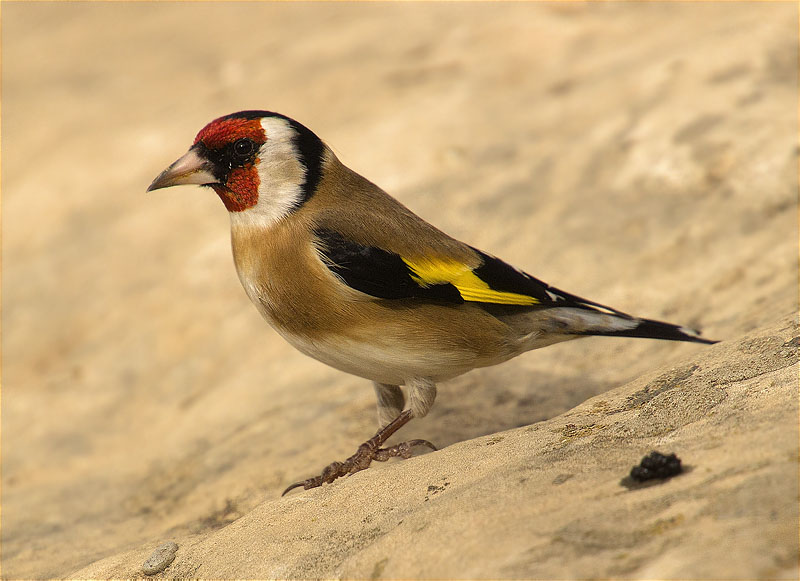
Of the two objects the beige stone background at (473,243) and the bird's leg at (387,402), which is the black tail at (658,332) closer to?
the beige stone background at (473,243)

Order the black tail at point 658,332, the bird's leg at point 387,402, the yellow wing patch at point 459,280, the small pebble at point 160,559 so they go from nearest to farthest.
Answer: the small pebble at point 160,559 < the yellow wing patch at point 459,280 < the black tail at point 658,332 < the bird's leg at point 387,402

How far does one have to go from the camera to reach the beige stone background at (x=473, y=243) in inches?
102

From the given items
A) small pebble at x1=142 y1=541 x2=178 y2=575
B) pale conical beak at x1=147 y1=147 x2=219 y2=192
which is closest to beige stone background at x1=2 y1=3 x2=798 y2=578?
small pebble at x1=142 y1=541 x2=178 y2=575

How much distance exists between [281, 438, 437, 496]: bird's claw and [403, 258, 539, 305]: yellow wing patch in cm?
81

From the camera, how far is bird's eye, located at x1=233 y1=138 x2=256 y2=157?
13.5ft

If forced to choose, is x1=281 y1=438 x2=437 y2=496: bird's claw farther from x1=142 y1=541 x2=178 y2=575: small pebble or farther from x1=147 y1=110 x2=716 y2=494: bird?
x1=142 y1=541 x2=178 y2=575: small pebble

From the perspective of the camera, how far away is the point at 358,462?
13.5 feet

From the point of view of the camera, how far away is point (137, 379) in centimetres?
659

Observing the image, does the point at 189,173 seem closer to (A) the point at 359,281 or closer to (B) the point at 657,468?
(A) the point at 359,281

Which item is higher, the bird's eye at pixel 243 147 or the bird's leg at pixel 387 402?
the bird's eye at pixel 243 147

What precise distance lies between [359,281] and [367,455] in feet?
3.04

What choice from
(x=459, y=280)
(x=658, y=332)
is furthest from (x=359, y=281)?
(x=658, y=332)

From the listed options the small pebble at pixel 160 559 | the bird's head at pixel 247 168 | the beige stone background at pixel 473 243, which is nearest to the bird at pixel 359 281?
the bird's head at pixel 247 168

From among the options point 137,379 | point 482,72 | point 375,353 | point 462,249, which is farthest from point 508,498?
point 482,72
